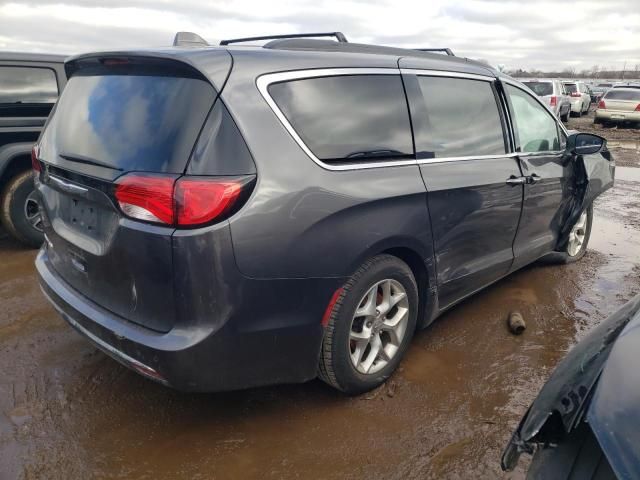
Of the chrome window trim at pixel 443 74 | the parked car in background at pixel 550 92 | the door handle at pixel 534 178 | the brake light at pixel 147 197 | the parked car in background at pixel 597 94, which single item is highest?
the chrome window trim at pixel 443 74

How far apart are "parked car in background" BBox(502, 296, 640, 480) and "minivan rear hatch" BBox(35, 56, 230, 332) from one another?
56.3 inches

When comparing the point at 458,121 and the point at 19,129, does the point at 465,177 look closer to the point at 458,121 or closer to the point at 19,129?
the point at 458,121

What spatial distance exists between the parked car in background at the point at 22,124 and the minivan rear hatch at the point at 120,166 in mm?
2633

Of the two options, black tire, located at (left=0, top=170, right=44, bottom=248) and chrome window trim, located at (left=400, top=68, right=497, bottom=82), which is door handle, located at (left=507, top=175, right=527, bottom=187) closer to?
chrome window trim, located at (left=400, top=68, right=497, bottom=82)

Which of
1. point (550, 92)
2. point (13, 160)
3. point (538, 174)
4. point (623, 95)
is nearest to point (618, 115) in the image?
point (623, 95)

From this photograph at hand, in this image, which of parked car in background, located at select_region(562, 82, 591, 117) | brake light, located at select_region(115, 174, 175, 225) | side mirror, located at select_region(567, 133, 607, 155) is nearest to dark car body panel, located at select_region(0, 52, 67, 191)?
brake light, located at select_region(115, 174, 175, 225)

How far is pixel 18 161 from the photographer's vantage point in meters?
4.99

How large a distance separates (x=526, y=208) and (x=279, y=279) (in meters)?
2.34

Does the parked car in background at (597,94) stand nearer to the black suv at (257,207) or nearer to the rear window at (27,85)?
the rear window at (27,85)

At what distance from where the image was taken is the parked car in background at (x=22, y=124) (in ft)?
16.0

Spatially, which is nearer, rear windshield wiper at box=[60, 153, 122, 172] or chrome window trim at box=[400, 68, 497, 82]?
rear windshield wiper at box=[60, 153, 122, 172]

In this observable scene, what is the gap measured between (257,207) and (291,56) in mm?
809

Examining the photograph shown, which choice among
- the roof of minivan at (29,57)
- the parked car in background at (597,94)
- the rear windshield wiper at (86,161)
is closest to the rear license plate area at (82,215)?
the rear windshield wiper at (86,161)

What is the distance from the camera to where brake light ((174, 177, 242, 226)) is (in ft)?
6.73
